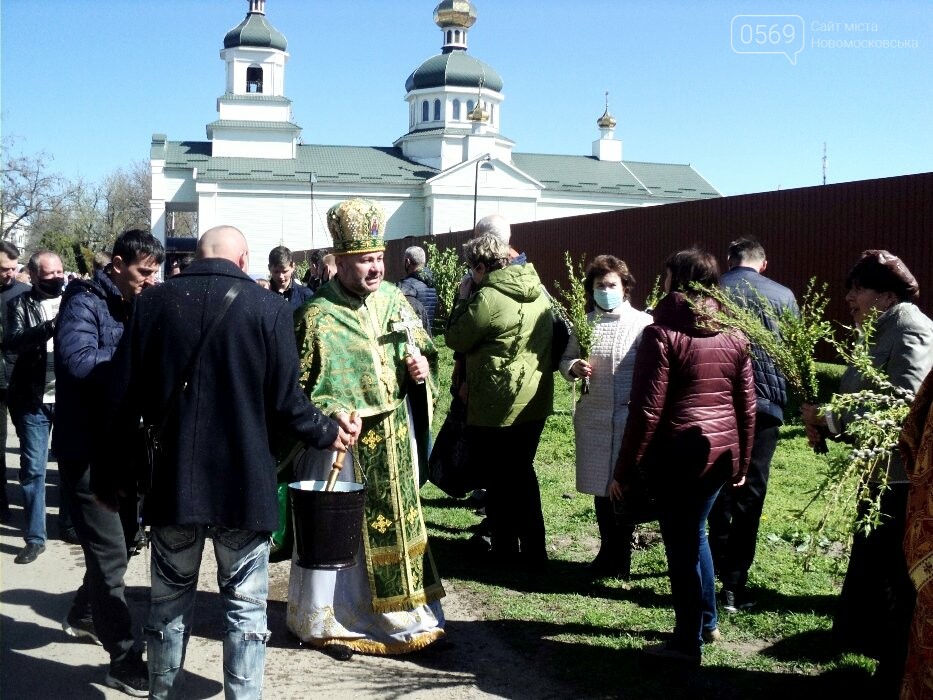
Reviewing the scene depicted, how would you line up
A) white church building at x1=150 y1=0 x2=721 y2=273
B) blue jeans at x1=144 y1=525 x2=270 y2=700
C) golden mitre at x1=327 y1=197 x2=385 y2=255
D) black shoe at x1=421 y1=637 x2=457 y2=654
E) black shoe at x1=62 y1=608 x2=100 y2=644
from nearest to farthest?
1. blue jeans at x1=144 y1=525 x2=270 y2=700
2. golden mitre at x1=327 y1=197 x2=385 y2=255
3. black shoe at x1=421 y1=637 x2=457 y2=654
4. black shoe at x1=62 y1=608 x2=100 y2=644
5. white church building at x1=150 y1=0 x2=721 y2=273

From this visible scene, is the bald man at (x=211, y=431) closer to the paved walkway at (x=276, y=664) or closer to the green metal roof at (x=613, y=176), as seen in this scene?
the paved walkway at (x=276, y=664)

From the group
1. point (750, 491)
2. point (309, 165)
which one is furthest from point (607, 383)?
point (309, 165)

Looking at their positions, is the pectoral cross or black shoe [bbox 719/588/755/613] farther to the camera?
black shoe [bbox 719/588/755/613]

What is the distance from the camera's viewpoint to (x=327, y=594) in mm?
4957

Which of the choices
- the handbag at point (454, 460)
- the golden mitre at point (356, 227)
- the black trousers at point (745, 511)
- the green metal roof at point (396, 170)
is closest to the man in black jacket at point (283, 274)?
the handbag at point (454, 460)

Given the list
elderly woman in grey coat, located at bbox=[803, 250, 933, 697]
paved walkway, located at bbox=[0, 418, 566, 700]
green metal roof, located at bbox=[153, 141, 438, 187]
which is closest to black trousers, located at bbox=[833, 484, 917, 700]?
elderly woman in grey coat, located at bbox=[803, 250, 933, 697]

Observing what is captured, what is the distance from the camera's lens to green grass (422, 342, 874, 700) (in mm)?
4484

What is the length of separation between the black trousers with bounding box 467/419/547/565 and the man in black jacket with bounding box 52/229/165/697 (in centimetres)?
242

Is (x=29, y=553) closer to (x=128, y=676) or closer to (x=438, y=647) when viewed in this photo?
(x=128, y=676)

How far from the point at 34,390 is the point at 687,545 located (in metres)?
4.47

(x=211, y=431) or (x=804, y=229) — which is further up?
(x=804, y=229)

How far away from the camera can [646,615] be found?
539 cm

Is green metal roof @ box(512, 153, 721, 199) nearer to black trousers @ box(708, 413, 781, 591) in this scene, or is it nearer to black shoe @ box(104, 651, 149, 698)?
black trousers @ box(708, 413, 781, 591)

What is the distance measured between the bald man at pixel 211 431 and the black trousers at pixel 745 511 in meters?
2.79
